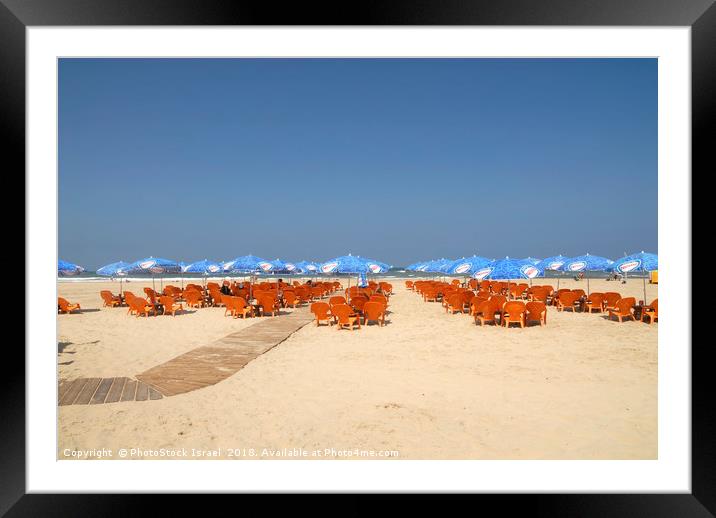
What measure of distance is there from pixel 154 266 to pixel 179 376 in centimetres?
769

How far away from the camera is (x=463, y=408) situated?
13.9ft

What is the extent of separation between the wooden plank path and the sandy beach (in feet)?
0.69

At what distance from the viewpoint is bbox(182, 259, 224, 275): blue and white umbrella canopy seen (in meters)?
15.6

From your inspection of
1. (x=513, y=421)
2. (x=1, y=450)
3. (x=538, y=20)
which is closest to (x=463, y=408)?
(x=513, y=421)

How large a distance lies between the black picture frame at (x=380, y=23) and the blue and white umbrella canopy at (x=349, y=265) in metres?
9.32

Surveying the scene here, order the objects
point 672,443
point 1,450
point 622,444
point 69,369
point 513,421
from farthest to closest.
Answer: point 69,369, point 513,421, point 622,444, point 672,443, point 1,450

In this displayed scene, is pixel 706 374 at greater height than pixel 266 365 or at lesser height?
greater

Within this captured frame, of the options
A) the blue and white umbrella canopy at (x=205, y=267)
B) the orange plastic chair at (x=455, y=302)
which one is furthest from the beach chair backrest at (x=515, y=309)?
the blue and white umbrella canopy at (x=205, y=267)

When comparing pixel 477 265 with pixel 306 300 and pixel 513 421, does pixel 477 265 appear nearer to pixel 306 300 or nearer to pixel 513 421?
pixel 306 300

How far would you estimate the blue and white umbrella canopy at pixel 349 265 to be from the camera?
39.3 feet

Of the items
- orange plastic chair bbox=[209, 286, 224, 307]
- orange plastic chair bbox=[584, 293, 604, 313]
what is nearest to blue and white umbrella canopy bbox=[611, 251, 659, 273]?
orange plastic chair bbox=[584, 293, 604, 313]

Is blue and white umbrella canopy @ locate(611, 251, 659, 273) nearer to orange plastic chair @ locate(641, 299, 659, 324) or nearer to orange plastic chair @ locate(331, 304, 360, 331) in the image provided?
orange plastic chair @ locate(641, 299, 659, 324)

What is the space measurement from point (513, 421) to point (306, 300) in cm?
1150

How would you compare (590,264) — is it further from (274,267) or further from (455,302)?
(274,267)
